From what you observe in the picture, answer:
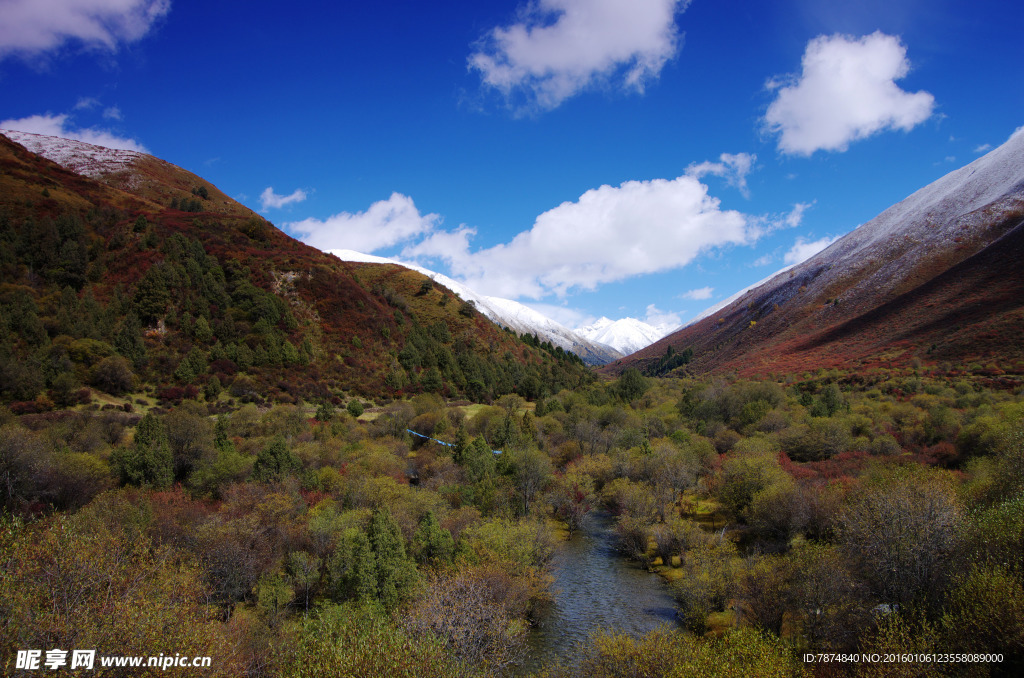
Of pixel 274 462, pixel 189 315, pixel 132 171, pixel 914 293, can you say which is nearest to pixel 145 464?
pixel 274 462

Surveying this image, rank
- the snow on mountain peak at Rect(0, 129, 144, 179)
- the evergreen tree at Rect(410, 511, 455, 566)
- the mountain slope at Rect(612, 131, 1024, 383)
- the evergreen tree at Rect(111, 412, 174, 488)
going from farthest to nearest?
1. the snow on mountain peak at Rect(0, 129, 144, 179)
2. the mountain slope at Rect(612, 131, 1024, 383)
3. the evergreen tree at Rect(111, 412, 174, 488)
4. the evergreen tree at Rect(410, 511, 455, 566)

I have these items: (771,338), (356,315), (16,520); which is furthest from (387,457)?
(771,338)

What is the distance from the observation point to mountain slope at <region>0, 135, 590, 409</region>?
60312mm

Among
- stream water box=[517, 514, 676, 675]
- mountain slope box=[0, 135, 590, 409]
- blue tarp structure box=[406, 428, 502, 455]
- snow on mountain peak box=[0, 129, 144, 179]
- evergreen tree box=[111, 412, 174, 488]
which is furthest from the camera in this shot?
snow on mountain peak box=[0, 129, 144, 179]

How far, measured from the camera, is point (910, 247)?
14988 cm

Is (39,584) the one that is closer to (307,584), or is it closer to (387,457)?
(307,584)

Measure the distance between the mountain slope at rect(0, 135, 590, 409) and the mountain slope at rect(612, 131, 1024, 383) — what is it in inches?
3086

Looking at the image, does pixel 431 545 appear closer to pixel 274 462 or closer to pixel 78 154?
pixel 274 462

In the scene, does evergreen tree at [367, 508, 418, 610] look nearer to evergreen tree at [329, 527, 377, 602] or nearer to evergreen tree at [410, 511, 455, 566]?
evergreen tree at [329, 527, 377, 602]

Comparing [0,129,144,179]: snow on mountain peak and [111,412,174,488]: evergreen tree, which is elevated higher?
[0,129,144,179]: snow on mountain peak

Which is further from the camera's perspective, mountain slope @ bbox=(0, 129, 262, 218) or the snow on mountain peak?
the snow on mountain peak

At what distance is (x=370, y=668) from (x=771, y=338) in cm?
17741

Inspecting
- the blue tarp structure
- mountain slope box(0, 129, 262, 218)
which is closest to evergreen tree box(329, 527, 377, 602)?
the blue tarp structure

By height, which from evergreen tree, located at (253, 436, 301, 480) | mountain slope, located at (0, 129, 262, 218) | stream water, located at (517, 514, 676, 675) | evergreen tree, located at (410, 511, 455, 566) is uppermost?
mountain slope, located at (0, 129, 262, 218)
